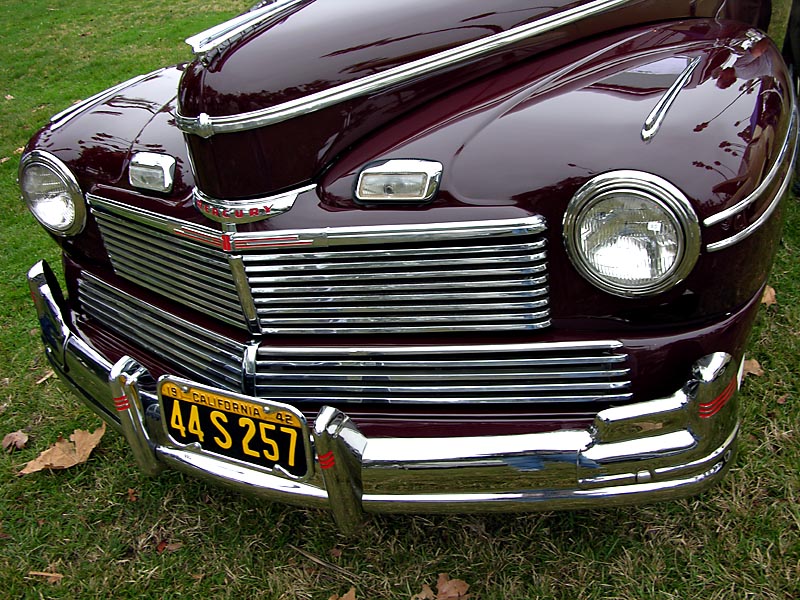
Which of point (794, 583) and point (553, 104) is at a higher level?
point (553, 104)

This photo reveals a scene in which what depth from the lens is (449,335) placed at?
73.0 inches

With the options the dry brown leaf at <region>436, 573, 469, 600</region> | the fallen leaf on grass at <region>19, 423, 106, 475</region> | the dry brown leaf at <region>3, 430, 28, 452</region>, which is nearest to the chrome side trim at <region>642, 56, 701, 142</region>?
the dry brown leaf at <region>436, 573, 469, 600</region>

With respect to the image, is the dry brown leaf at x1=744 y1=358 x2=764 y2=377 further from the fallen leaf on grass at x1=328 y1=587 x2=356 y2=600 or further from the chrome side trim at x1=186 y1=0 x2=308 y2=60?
the chrome side trim at x1=186 y1=0 x2=308 y2=60

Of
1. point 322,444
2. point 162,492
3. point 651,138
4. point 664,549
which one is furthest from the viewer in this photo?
point 162,492

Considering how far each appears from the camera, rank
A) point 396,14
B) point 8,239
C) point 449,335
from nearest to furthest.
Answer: point 449,335, point 396,14, point 8,239

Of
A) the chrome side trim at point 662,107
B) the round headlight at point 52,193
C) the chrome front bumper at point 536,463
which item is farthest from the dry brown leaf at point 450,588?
the round headlight at point 52,193

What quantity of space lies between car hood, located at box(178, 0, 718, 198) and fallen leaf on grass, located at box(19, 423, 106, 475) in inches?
54.0

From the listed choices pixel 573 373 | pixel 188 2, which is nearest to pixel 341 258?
pixel 573 373

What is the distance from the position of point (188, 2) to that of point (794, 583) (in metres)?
11.0

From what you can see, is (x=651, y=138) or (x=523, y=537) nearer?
(x=651, y=138)

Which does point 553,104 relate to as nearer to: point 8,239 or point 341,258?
point 341,258

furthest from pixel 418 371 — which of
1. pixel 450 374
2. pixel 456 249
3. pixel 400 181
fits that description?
pixel 400 181

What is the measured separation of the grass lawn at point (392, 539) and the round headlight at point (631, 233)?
920 mm

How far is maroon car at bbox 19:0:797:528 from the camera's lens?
5.42ft
